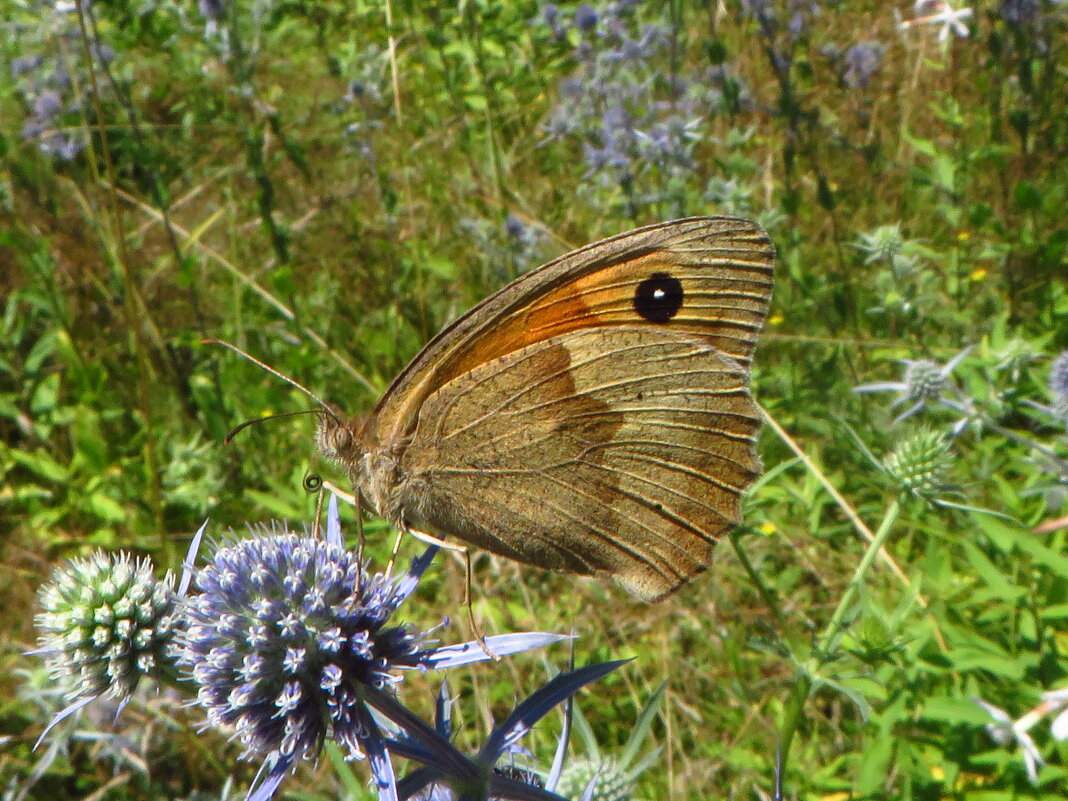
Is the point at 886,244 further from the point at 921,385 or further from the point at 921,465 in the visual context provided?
the point at 921,465

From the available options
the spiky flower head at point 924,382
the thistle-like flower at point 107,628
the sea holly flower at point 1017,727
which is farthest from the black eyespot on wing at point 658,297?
the spiky flower head at point 924,382

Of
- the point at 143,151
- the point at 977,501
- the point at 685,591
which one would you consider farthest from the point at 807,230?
the point at 143,151

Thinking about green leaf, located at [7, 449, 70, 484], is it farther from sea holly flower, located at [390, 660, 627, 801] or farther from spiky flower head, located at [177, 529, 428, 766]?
sea holly flower, located at [390, 660, 627, 801]

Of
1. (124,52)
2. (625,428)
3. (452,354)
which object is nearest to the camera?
(452,354)

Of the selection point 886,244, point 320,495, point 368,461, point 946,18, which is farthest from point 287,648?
point 946,18

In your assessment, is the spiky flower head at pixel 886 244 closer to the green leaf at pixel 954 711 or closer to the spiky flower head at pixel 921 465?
the spiky flower head at pixel 921 465

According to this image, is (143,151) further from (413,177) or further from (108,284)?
(413,177)

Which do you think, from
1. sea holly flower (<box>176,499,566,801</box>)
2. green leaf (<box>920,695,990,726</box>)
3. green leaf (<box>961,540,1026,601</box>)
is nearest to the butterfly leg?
sea holly flower (<box>176,499,566,801</box>)
